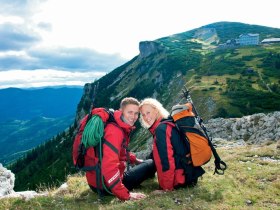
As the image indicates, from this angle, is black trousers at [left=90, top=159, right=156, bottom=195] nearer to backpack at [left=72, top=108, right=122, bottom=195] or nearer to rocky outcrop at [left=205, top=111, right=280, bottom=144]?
backpack at [left=72, top=108, right=122, bottom=195]

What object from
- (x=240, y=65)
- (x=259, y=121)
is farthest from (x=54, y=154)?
(x=259, y=121)

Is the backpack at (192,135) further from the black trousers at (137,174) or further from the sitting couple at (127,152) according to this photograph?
the black trousers at (137,174)

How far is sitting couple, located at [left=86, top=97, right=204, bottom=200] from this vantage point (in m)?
10.2

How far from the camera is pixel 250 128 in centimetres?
3931

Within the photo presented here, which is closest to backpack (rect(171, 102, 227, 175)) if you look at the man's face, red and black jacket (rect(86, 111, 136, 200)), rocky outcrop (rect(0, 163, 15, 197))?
the man's face

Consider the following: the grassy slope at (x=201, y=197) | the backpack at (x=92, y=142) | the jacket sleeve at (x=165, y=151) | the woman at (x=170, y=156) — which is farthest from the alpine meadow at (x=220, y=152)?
the backpack at (x=92, y=142)

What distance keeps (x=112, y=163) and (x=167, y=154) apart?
6.33ft

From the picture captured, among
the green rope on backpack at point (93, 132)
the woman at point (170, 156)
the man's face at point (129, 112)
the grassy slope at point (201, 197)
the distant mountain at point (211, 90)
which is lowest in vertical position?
the distant mountain at point (211, 90)

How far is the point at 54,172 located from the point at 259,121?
12332 centimetres

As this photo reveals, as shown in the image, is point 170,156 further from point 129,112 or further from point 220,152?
point 220,152

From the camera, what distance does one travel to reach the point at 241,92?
105 meters

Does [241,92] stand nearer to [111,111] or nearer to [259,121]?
[259,121]

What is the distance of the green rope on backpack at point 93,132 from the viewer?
33.3ft

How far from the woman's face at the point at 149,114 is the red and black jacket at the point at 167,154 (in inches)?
27.5
